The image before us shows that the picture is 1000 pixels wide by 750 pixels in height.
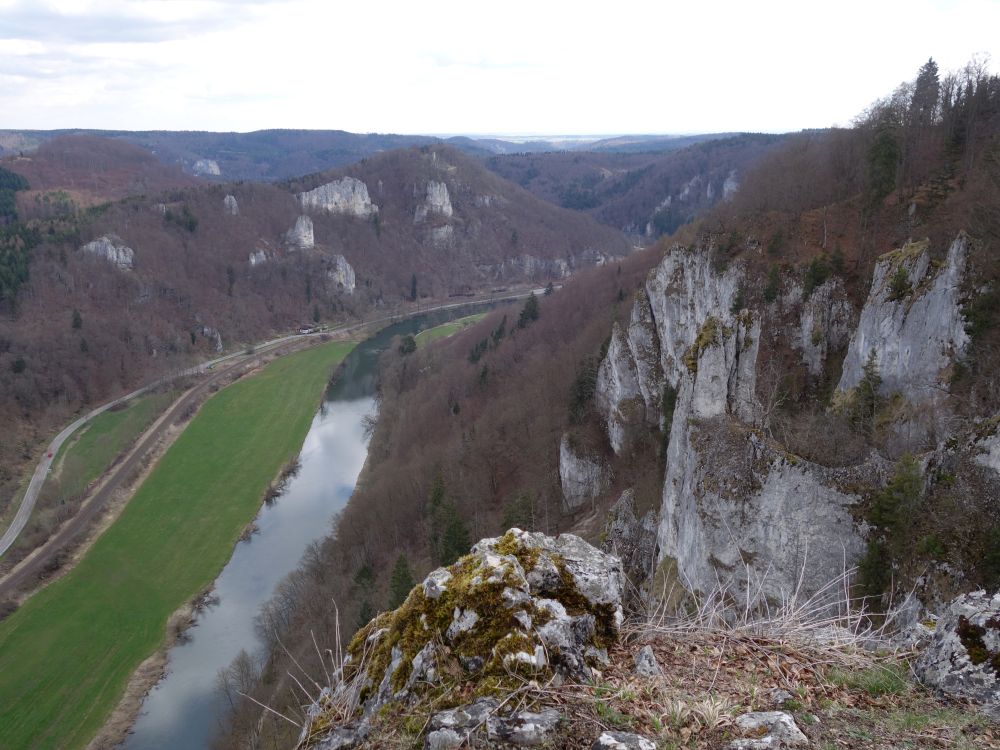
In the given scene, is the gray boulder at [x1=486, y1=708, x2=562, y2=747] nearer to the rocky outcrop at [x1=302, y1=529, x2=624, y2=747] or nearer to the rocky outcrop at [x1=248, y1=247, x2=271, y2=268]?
the rocky outcrop at [x1=302, y1=529, x2=624, y2=747]

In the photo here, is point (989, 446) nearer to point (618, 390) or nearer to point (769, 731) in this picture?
point (769, 731)

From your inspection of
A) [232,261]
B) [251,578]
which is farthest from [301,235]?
[251,578]

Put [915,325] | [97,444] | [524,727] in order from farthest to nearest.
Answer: [97,444], [915,325], [524,727]

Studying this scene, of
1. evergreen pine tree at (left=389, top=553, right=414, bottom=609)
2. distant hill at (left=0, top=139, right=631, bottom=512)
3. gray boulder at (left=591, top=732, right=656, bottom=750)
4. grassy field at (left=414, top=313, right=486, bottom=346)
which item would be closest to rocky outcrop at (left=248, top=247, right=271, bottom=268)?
distant hill at (left=0, top=139, right=631, bottom=512)

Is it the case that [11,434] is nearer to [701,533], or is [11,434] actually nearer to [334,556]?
[334,556]

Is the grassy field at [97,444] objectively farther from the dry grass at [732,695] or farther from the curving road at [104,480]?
the dry grass at [732,695]

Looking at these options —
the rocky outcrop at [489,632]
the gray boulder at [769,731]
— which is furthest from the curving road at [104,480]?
the gray boulder at [769,731]
